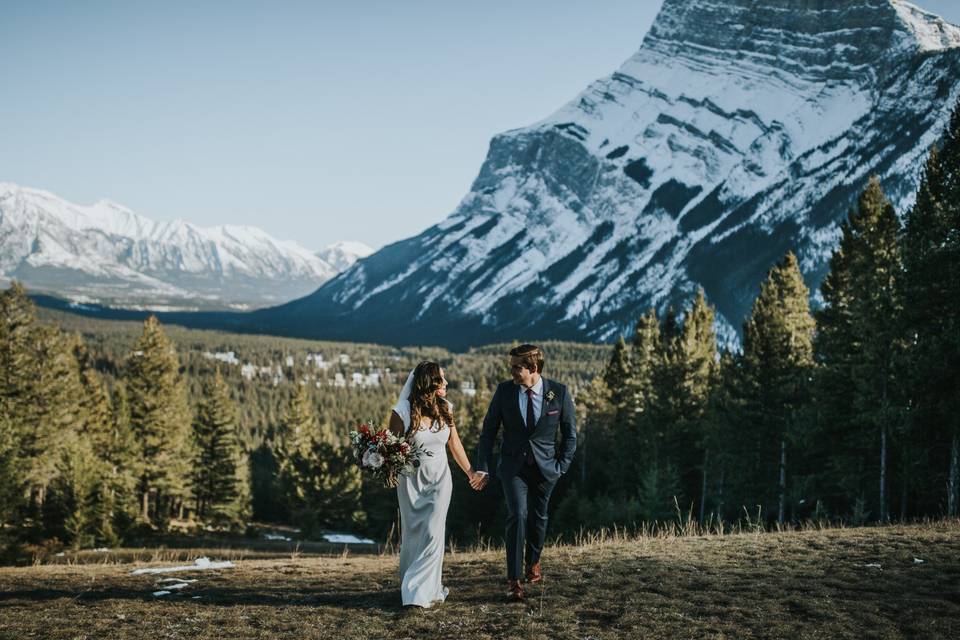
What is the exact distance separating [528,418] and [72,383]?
40.7 m

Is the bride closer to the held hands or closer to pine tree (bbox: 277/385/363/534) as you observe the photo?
the held hands

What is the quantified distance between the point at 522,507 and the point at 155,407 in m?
38.5

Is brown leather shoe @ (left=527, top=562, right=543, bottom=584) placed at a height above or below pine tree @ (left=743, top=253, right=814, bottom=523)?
below

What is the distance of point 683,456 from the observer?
139 feet

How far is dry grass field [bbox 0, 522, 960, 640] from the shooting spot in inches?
283

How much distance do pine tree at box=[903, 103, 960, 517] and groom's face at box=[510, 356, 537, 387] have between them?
1572 cm

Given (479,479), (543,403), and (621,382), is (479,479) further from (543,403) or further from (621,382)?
(621,382)

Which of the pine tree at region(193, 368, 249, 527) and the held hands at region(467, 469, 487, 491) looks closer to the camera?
the held hands at region(467, 469, 487, 491)

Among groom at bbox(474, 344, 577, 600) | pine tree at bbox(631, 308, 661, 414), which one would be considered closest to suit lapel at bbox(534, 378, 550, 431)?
groom at bbox(474, 344, 577, 600)

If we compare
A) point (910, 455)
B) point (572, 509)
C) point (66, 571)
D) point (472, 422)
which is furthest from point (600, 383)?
point (66, 571)

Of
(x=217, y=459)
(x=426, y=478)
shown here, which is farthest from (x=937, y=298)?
(x=217, y=459)

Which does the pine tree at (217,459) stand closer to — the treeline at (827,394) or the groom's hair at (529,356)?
the treeline at (827,394)

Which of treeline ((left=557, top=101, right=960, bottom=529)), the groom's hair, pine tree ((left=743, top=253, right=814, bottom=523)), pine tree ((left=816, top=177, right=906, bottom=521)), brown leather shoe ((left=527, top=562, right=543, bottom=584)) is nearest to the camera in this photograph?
the groom's hair

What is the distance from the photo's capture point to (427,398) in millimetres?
8414
